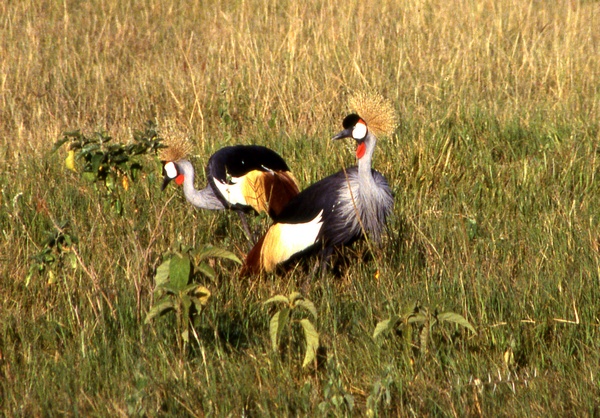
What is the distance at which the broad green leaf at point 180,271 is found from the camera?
8.45 ft

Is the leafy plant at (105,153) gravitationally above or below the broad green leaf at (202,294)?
above

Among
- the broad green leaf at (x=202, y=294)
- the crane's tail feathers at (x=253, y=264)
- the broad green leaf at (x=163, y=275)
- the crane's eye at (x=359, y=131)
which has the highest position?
the crane's eye at (x=359, y=131)

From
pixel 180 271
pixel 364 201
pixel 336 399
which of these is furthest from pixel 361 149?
pixel 336 399

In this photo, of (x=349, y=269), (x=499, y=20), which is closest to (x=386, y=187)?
(x=349, y=269)

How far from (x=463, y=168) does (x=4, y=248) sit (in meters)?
2.46

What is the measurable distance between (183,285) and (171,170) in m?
1.74

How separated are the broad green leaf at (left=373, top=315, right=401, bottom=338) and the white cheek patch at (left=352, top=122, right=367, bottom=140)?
3.67ft

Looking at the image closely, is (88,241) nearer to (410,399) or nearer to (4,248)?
(4,248)

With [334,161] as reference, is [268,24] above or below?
above

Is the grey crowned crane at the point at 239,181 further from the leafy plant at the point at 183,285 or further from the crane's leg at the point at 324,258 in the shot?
the leafy plant at the point at 183,285

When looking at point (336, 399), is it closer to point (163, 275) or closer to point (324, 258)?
point (163, 275)

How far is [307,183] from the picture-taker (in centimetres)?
466

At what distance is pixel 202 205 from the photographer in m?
4.25

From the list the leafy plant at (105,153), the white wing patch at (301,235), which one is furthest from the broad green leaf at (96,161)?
the white wing patch at (301,235)
